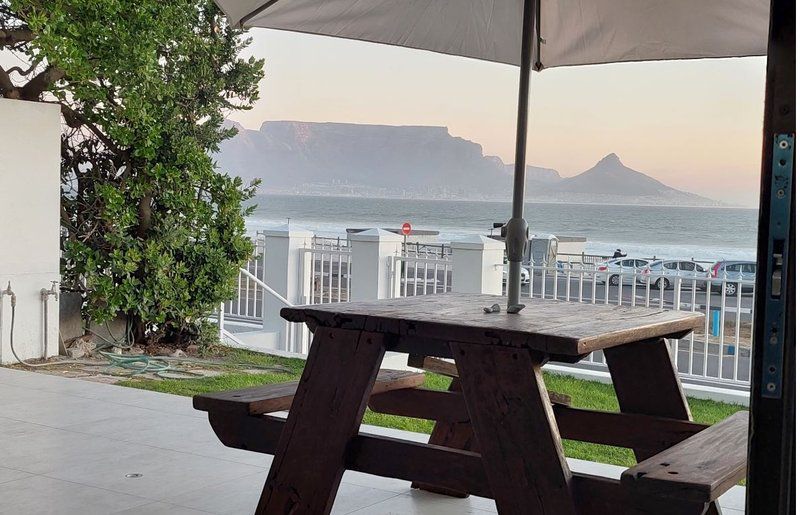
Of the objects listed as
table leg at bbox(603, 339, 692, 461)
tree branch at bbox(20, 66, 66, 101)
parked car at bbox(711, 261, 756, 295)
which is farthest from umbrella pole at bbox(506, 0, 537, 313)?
tree branch at bbox(20, 66, 66, 101)

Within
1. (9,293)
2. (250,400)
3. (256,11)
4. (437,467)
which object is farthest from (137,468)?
(9,293)

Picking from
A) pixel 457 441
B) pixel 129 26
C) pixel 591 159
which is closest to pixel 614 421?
pixel 457 441

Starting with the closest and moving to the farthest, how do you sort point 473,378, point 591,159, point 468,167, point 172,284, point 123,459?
1. point 473,378
2. point 123,459
3. point 172,284
4. point 591,159
5. point 468,167

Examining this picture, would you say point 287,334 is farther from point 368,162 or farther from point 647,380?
point 368,162

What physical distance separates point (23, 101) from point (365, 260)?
334 centimetres

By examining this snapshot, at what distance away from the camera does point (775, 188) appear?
1.30 metres

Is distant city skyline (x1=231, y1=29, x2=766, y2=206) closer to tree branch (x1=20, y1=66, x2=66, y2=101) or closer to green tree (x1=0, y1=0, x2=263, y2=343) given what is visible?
green tree (x1=0, y1=0, x2=263, y2=343)

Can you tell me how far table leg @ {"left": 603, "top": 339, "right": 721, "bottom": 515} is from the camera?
3354mm

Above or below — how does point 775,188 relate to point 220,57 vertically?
below

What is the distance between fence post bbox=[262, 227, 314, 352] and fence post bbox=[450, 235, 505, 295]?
6.91 feet

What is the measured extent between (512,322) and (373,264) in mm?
5897

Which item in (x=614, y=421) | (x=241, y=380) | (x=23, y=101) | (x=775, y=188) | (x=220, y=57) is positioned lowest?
(x=241, y=380)

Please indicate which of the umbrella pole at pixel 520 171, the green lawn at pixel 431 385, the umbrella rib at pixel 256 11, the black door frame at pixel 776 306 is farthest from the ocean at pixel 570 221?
the black door frame at pixel 776 306

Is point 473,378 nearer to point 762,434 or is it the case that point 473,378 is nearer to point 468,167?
point 762,434
